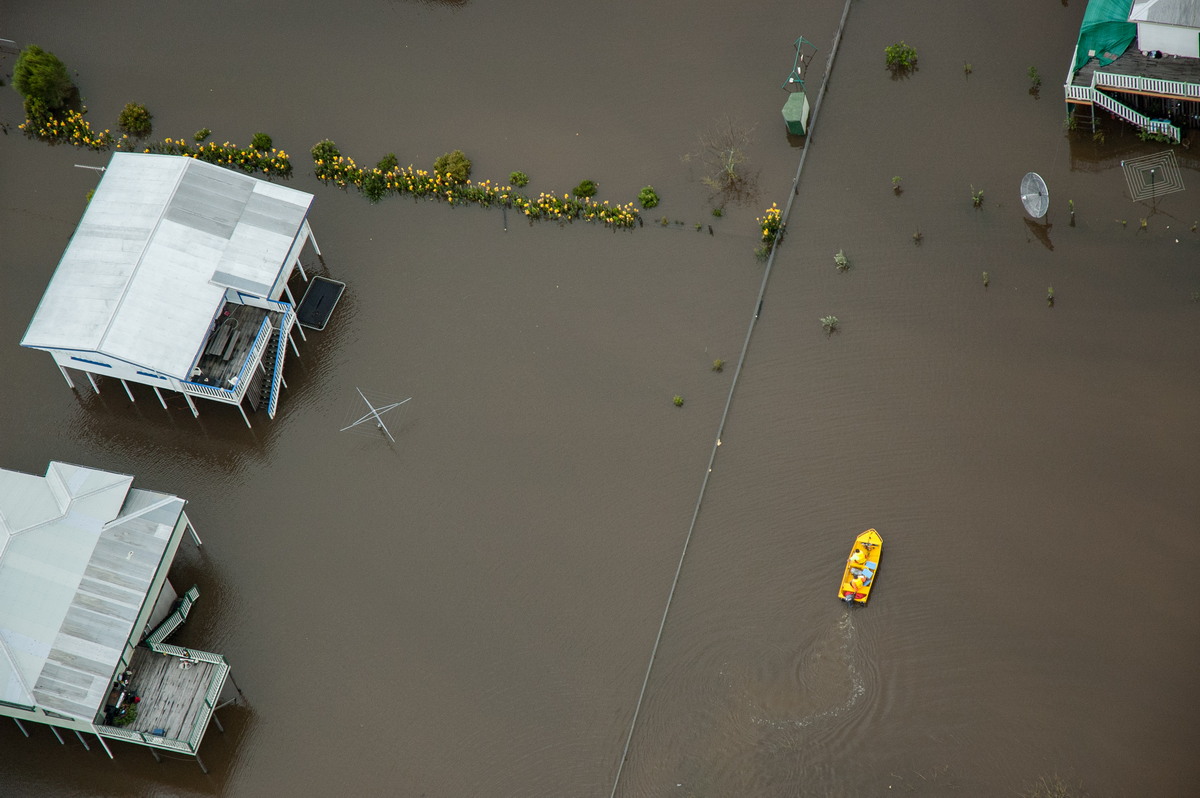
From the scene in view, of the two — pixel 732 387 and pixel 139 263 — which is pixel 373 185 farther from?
pixel 732 387

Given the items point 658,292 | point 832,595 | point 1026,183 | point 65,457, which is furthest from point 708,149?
point 65,457

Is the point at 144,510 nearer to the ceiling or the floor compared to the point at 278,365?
nearer to the floor

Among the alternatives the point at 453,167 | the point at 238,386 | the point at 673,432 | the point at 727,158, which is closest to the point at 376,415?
the point at 238,386

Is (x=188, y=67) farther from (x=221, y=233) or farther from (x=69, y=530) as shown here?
(x=69, y=530)

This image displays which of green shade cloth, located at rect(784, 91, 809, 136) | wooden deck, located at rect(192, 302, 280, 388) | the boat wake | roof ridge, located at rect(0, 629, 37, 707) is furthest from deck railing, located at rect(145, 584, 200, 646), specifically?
green shade cloth, located at rect(784, 91, 809, 136)

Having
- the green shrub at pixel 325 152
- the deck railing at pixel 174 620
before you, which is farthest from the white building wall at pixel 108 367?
the green shrub at pixel 325 152

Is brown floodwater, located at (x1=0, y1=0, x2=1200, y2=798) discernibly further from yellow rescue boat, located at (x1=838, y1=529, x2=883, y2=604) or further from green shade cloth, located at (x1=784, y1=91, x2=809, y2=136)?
green shade cloth, located at (x1=784, y1=91, x2=809, y2=136)

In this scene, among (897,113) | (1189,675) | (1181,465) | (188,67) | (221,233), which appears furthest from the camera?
(188,67)
